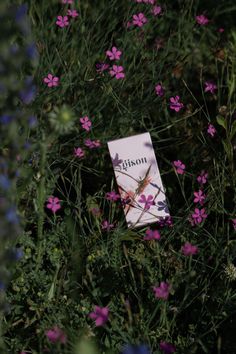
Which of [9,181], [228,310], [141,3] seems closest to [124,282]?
[228,310]

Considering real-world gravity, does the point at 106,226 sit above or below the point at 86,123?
below

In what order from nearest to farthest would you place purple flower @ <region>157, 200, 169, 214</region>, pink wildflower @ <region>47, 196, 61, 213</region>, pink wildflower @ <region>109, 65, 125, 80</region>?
1. pink wildflower @ <region>47, 196, 61, 213</region>
2. purple flower @ <region>157, 200, 169, 214</region>
3. pink wildflower @ <region>109, 65, 125, 80</region>

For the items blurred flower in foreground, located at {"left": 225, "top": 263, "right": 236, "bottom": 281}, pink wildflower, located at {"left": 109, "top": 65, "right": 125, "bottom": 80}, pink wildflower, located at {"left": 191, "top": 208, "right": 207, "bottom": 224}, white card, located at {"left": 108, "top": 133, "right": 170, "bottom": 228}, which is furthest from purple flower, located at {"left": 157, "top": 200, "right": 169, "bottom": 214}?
pink wildflower, located at {"left": 109, "top": 65, "right": 125, "bottom": 80}

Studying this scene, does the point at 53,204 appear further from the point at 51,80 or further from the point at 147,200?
the point at 51,80

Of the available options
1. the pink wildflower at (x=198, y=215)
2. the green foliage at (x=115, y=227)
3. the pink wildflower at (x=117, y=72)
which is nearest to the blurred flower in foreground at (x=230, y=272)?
the green foliage at (x=115, y=227)

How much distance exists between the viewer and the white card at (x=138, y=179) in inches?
67.6

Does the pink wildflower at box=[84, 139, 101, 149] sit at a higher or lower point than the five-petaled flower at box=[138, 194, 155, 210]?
higher

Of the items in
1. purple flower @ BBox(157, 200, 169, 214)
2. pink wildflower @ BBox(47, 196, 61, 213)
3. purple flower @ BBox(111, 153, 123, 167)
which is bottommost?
purple flower @ BBox(157, 200, 169, 214)

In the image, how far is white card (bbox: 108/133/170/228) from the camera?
5.63 feet

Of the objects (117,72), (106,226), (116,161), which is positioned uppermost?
(117,72)

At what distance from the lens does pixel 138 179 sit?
1.77 metres

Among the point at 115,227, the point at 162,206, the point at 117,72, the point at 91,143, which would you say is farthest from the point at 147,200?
the point at 117,72

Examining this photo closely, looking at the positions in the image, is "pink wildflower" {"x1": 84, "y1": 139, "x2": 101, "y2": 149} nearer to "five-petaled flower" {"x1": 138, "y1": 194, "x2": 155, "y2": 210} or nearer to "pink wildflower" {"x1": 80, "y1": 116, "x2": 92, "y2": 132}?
"pink wildflower" {"x1": 80, "y1": 116, "x2": 92, "y2": 132}

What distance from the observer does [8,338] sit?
1478 mm
